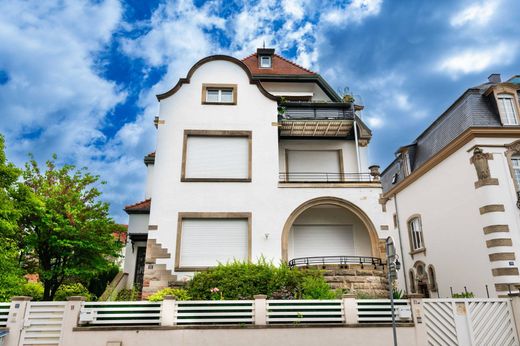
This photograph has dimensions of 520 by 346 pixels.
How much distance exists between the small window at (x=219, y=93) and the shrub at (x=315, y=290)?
9.15m

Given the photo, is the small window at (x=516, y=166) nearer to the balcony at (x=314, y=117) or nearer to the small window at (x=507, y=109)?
the small window at (x=507, y=109)

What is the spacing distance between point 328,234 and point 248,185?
15.3ft

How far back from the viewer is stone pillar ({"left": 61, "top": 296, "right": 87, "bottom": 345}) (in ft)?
28.3

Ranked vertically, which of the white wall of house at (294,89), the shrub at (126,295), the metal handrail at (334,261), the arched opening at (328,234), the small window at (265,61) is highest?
the small window at (265,61)

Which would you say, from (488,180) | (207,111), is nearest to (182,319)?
(207,111)

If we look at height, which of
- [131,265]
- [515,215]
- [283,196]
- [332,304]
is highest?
[283,196]

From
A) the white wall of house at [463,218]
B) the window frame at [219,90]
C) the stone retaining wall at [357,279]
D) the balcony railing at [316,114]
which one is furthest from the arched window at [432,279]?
the window frame at [219,90]

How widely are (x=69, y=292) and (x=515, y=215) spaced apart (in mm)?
19286

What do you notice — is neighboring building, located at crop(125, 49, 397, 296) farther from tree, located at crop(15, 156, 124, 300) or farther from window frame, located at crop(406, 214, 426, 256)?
window frame, located at crop(406, 214, 426, 256)

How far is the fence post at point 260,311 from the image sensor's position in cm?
897

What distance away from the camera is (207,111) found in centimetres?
1656

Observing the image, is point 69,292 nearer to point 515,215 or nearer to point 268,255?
point 268,255

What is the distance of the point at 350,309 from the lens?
9.15m

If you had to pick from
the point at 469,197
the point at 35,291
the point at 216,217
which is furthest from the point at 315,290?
the point at 35,291
